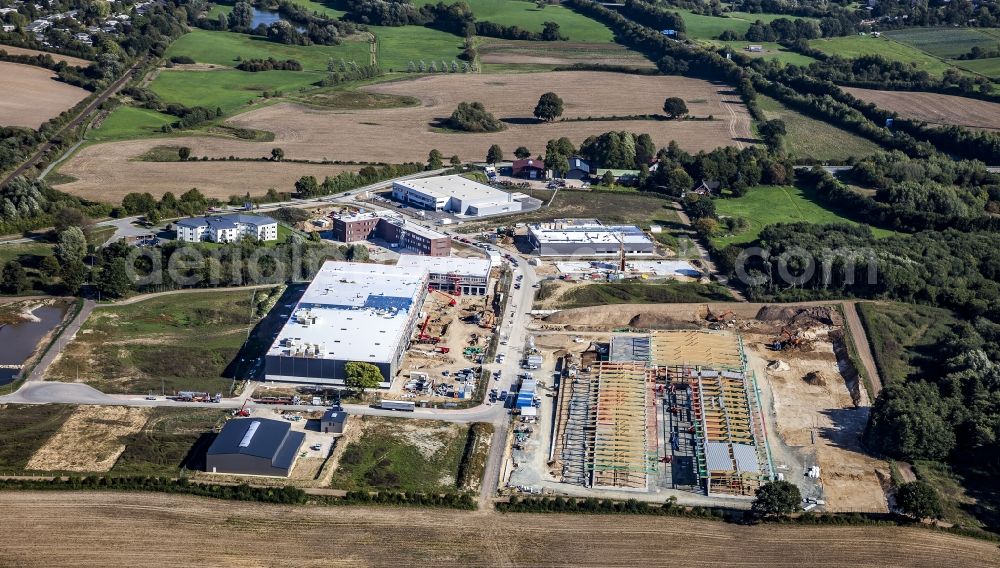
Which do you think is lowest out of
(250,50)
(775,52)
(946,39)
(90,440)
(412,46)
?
(412,46)

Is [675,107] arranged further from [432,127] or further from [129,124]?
[129,124]

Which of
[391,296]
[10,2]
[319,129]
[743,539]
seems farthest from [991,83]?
[10,2]

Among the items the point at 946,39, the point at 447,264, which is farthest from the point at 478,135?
the point at 946,39

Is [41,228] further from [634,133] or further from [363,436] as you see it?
[634,133]

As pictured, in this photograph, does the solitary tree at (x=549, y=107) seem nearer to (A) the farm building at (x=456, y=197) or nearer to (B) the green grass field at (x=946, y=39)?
(A) the farm building at (x=456, y=197)

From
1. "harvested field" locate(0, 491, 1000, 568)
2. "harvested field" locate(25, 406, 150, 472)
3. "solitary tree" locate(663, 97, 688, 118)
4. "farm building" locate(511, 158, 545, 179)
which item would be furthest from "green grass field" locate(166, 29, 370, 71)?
"harvested field" locate(0, 491, 1000, 568)

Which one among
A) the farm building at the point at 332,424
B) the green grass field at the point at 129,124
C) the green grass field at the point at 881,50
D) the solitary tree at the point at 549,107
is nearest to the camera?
the farm building at the point at 332,424

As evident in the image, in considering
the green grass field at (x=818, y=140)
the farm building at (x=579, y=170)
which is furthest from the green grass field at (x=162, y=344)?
the green grass field at (x=818, y=140)
